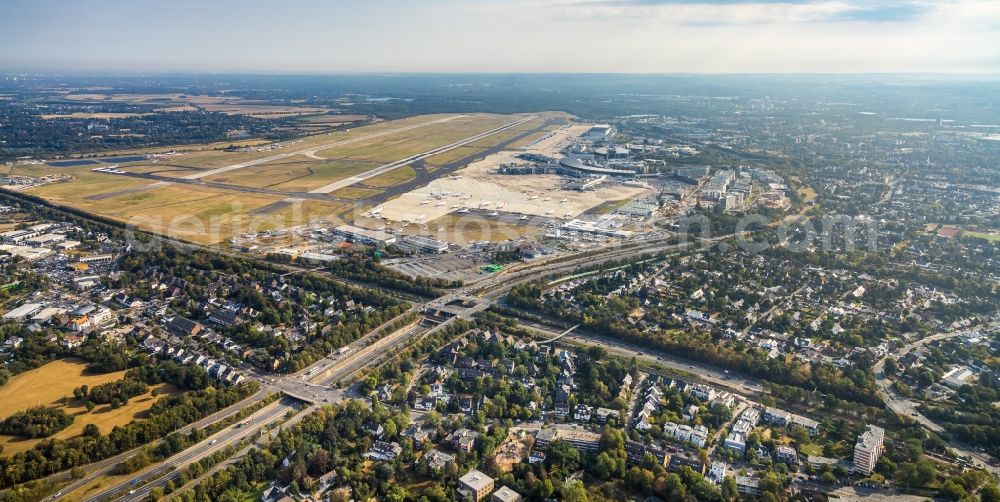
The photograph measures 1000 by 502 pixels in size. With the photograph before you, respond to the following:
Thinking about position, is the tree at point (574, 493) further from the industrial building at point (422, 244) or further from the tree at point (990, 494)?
the industrial building at point (422, 244)

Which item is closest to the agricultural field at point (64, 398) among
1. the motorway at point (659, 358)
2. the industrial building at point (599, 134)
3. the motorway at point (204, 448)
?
the motorway at point (204, 448)

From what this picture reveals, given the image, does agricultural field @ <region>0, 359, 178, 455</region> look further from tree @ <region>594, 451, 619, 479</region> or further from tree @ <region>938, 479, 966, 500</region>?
tree @ <region>938, 479, 966, 500</region>

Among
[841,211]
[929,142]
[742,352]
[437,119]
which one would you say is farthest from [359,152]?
[929,142]

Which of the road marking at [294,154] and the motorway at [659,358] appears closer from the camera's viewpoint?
the motorway at [659,358]

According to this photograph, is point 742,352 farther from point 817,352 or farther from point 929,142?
point 929,142

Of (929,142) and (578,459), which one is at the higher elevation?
(929,142)

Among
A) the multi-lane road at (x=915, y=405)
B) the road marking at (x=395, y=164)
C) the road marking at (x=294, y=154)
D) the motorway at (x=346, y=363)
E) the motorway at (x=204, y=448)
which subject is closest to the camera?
the motorway at (x=204, y=448)

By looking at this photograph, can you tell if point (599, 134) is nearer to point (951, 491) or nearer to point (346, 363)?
point (346, 363)

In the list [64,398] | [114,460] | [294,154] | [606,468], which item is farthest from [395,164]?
[606,468]
